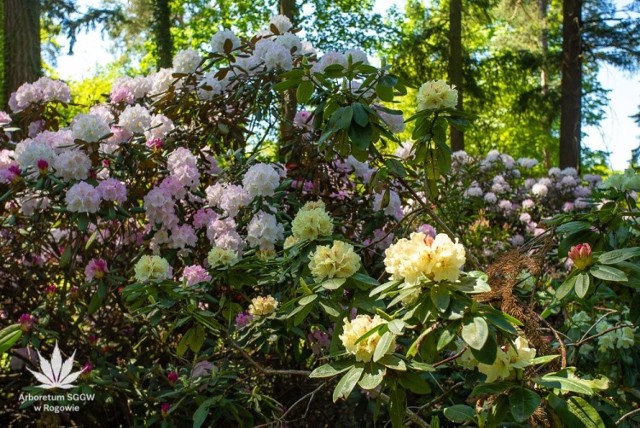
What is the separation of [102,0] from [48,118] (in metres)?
11.1

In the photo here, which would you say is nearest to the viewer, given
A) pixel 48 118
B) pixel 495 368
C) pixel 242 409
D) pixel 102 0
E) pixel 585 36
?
pixel 495 368

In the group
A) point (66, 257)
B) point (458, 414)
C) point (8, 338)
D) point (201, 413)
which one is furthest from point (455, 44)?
point (8, 338)

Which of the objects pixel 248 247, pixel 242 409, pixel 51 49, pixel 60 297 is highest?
pixel 51 49

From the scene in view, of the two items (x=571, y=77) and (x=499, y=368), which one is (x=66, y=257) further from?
(x=571, y=77)

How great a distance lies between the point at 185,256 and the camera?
3.14 metres

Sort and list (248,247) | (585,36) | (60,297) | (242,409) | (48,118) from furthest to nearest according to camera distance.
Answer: (585,36) < (48,118) < (60,297) < (248,247) < (242,409)

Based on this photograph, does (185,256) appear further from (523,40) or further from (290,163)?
(523,40)

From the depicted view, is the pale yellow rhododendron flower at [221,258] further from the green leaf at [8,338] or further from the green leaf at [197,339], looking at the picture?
the green leaf at [8,338]

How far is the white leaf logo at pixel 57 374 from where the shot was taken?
2.84 m

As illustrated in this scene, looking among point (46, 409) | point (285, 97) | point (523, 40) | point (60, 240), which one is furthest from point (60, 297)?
point (523, 40)

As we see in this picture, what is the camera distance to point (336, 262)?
1872 millimetres

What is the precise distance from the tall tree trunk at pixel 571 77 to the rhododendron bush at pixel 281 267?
7.92 meters

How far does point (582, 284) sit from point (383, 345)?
1.88ft

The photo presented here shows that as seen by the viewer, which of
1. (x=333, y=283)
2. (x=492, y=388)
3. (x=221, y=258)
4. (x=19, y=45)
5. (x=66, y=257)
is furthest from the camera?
(x=19, y=45)
